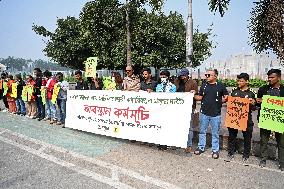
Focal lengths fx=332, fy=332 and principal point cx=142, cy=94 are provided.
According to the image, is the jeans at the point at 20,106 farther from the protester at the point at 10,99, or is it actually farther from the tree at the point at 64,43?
the tree at the point at 64,43

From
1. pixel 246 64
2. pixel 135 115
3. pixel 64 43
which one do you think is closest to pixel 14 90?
pixel 135 115

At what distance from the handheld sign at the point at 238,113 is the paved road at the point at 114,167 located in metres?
0.68

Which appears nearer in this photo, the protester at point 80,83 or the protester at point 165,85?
the protester at point 165,85

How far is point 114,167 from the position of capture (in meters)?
6.03

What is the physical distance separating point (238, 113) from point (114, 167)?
2663 millimetres

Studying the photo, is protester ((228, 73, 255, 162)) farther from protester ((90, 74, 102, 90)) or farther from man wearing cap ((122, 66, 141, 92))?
protester ((90, 74, 102, 90))

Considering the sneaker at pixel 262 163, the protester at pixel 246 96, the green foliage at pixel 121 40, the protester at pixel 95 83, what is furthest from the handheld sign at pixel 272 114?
the green foliage at pixel 121 40

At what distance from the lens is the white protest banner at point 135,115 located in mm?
6902

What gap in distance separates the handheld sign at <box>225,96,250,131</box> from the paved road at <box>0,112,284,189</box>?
0.68 m

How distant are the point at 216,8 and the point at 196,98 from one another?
19.1 ft

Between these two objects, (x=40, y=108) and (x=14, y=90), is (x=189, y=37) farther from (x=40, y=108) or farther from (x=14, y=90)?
(x=14, y=90)

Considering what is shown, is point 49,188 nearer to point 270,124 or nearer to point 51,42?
point 270,124

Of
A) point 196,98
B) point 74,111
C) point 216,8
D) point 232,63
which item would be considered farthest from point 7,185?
point 232,63

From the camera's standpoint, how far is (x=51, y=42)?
152ft
